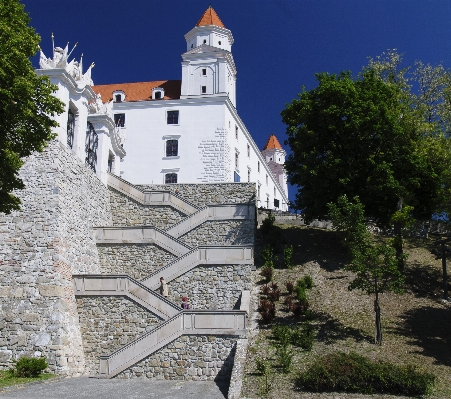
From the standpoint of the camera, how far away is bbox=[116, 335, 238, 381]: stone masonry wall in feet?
61.9

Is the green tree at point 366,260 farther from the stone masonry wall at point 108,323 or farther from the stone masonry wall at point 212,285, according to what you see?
the stone masonry wall at point 108,323

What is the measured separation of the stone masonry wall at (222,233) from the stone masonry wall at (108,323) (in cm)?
686

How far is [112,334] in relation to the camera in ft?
68.4

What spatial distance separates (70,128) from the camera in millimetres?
25250

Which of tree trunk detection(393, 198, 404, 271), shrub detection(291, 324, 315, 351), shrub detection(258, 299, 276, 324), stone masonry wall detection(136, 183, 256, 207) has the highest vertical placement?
stone masonry wall detection(136, 183, 256, 207)

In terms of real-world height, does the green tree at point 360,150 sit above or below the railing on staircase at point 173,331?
above

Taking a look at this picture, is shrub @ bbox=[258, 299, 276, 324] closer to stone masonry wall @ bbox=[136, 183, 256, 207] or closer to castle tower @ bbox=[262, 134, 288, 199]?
stone masonry wall @ bbox=[136, 183, 256, 207]

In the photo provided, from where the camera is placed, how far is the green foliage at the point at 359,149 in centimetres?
2795

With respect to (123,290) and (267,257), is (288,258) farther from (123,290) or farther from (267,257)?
(123,290)

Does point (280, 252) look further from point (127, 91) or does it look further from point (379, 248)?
point (127, 91)

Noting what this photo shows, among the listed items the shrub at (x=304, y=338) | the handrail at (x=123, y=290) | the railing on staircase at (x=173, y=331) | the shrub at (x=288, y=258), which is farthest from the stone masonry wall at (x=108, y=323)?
the shrub at (x=288, y=258)

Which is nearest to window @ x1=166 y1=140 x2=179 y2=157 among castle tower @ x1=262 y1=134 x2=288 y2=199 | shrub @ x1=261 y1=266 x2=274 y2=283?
shrub @ x1=261 y1=266 x2=274 y2=283

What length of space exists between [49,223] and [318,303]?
38.3 feet

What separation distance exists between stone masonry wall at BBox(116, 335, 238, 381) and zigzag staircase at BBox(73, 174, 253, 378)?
0.22 metres
